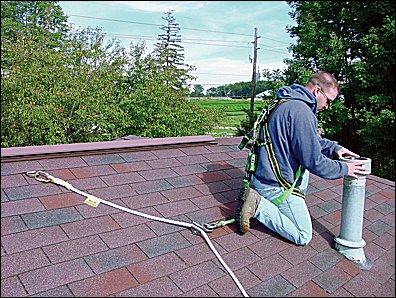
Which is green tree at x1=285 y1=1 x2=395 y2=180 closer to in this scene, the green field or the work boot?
the green field

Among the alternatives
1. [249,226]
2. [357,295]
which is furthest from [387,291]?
[249,226]

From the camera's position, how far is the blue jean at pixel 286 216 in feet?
7.65

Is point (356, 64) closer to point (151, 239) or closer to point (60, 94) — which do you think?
point (60, 94)

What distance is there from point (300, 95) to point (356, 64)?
9.17 metres

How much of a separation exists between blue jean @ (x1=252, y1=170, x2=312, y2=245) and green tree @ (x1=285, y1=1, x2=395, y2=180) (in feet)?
28.2

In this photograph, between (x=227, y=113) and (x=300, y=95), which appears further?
(x=227, y=113)

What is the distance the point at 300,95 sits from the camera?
8.02 ft

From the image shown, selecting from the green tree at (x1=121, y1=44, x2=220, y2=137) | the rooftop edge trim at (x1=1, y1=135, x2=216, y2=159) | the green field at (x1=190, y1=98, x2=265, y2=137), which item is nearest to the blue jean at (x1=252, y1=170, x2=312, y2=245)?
the rooftop edge trim at (x1=1, y1=135, x2=216, y2=159)

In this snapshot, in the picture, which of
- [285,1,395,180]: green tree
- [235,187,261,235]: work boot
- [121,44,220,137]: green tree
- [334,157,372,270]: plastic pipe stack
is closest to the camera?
[235,187,261,235]: work boot

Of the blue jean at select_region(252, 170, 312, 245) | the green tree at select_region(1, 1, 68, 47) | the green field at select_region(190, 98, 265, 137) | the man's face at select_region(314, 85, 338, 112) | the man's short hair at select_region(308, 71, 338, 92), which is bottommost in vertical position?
the green field at select_region(190, 98, 265, 137)

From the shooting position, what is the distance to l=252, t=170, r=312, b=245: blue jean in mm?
2332

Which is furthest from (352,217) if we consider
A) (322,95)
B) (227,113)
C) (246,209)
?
(227,113)

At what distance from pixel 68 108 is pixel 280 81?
722 cm

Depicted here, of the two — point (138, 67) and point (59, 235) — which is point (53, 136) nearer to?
point (138, 67)
